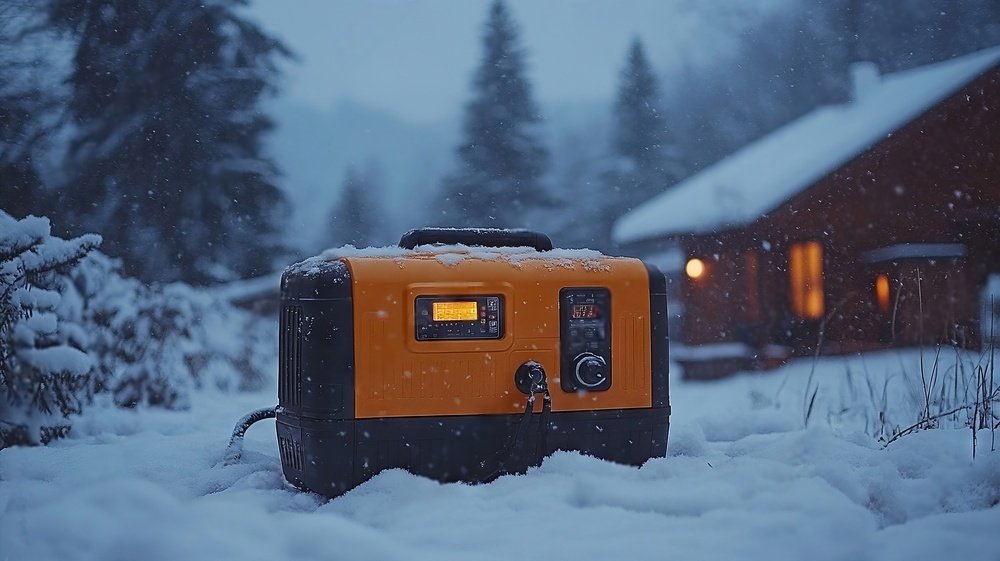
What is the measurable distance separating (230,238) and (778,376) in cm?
922

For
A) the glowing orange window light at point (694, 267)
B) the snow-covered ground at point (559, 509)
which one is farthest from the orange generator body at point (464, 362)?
the glowing orange window light at point (694, 267)

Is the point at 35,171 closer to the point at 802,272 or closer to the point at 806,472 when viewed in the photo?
the point at 806,472

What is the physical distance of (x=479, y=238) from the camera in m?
3.02

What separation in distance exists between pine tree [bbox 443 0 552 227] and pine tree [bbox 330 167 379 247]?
8979mm

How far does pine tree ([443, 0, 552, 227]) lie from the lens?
2264 cm

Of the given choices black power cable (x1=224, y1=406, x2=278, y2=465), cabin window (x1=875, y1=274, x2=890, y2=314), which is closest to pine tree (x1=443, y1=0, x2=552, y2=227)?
cabin window (x1=875, y1=274, x2=890, y2=314)

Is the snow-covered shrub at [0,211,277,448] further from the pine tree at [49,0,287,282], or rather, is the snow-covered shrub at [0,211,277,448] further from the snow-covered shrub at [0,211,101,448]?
the pine tree at [49,0,287,282]

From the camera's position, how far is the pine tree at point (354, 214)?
32.5 metres

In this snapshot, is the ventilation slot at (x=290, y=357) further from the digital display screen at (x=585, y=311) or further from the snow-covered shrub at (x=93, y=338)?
the digital display screen at (x=585, y=311)

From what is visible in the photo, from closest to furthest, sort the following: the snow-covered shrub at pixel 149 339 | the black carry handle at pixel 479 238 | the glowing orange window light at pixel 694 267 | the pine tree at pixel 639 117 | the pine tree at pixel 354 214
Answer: the black carry handle at pixel 479 238
the snow-covered shrub at pixel 149 339
the glowing orange window light at pixel 694 267
the pine tree at pixel 639 117
the pine tree at pixel 354 214

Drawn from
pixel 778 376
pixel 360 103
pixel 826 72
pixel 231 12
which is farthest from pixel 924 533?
pixel 360 103

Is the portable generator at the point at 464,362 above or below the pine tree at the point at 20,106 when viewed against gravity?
below

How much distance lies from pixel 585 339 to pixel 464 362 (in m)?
0.40

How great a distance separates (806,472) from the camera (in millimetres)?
2398
